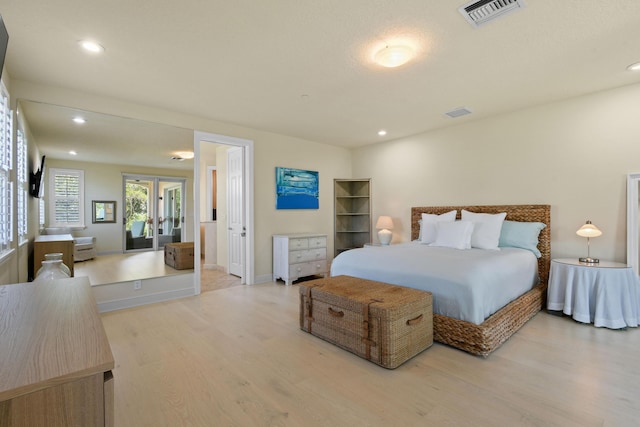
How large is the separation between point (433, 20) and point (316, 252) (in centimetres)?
382

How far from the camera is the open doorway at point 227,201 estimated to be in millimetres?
4383

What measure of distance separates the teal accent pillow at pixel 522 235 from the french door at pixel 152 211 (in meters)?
4.47

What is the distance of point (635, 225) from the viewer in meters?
3.23

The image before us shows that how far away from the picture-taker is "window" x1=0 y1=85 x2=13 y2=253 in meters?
2.54

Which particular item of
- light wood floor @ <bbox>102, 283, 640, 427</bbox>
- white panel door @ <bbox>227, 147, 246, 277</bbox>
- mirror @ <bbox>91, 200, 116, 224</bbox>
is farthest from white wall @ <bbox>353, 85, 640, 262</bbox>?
mirror @ <bbox>91, 200, 116, 224</bbox>

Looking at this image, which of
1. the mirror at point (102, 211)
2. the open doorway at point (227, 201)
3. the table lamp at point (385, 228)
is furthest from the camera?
the table lamp at point (385, 228)

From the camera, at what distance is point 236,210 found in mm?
5250

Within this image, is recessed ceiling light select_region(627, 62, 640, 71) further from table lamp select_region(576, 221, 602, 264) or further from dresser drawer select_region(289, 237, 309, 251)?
dresser drawer select_region(289, 237, 309, 251)

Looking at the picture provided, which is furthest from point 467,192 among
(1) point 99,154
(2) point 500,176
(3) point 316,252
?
(1) point 99,154

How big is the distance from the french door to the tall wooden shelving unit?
3033 mm

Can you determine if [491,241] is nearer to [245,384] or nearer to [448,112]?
[448,112]

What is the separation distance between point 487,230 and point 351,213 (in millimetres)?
2875

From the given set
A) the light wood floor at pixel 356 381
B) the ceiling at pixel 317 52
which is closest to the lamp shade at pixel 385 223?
the ceiling at pixel 317 52

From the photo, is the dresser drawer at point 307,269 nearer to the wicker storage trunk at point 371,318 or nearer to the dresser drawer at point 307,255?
the dresser drawer at point 307,255
